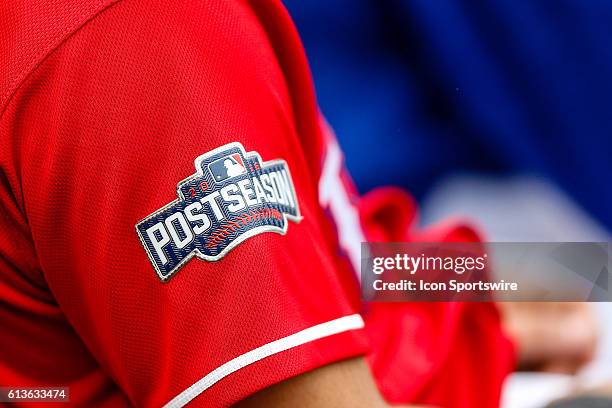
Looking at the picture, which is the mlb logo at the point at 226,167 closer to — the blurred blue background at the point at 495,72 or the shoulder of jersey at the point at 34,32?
the shoulder of jersey at the point at 34,32

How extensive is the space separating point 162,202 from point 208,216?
2 centimetres

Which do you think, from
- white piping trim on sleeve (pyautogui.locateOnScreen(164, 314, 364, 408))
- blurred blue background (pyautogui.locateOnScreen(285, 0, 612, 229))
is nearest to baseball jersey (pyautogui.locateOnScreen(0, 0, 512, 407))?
white piping trim on sleeve (pyautogui.locateOnScreen(164, 314, 364, 408))

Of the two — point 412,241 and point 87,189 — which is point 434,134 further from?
point 87,189

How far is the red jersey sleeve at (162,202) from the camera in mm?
366

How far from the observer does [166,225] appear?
0.37m

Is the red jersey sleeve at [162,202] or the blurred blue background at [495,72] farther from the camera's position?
the blurred blue background at [495,72]

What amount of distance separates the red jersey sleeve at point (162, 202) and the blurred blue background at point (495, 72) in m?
0.60

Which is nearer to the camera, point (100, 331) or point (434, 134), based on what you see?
point (100, 331)

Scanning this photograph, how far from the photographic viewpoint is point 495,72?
984mm

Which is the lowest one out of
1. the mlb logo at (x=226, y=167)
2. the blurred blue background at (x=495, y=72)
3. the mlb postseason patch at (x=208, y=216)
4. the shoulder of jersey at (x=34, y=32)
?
the blurred blue background at (x=495, y=72)

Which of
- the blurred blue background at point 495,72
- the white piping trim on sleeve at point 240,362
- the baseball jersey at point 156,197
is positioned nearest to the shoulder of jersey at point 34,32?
the baseball jersey at point 156,197

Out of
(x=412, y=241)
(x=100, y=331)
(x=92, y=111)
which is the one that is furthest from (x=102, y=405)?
(x=412, y=241)

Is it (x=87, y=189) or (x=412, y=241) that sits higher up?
(x=87, y=189)

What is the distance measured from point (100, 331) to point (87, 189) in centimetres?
8
